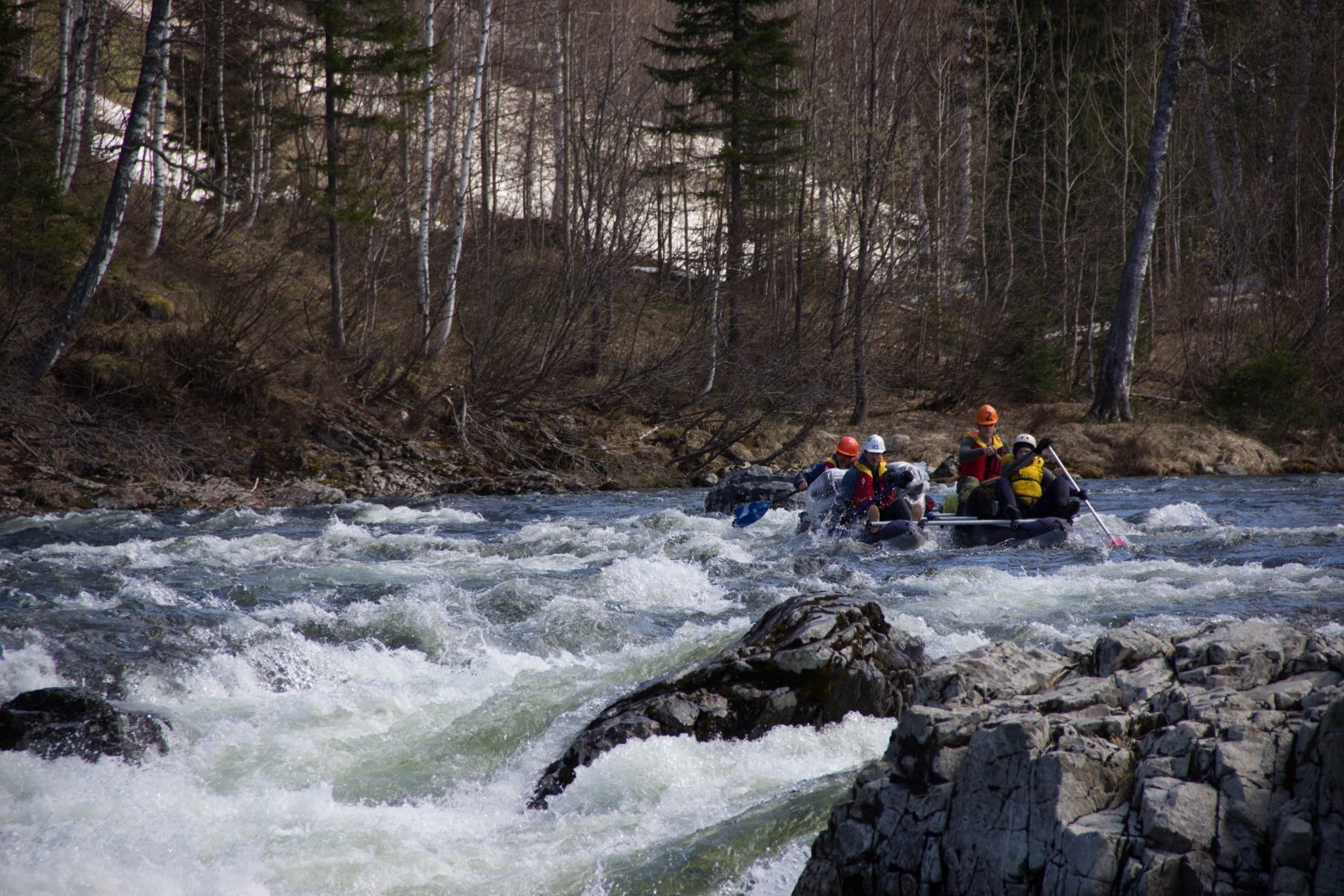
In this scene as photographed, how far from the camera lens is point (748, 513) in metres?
12.3

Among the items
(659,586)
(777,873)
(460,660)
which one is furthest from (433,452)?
(777,873)

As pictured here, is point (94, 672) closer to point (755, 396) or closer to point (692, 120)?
point (755, 396)

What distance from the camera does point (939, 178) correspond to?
22359 mm

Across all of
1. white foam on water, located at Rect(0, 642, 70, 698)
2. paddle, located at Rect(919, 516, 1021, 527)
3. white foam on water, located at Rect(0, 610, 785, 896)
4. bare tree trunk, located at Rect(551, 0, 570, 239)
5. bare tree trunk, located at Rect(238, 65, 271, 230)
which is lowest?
white foam on water, located at Rect(0, 610, 785, 896)

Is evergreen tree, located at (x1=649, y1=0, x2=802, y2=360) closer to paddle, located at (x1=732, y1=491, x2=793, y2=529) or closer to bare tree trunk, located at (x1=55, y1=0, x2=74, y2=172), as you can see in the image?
paddle, located at (x1=732, y1=491, x2=793, y2=529)

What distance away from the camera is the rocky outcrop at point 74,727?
193 inches

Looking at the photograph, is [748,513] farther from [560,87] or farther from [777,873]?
[560,87]

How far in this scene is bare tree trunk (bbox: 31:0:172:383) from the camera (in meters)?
Answer: 12.0

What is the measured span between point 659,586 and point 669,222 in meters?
14.9

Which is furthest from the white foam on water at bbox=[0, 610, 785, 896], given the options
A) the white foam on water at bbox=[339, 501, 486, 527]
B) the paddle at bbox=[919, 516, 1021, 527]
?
the white foam on water at bbox=[339, 501, 486, 527]

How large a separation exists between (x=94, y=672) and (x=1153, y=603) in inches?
283

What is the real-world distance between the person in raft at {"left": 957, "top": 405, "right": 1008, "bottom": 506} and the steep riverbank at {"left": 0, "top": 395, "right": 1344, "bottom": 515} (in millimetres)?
5779

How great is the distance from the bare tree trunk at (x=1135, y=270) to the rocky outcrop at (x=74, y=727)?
18.7 metres

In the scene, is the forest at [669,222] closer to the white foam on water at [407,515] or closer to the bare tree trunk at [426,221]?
the bare tree trunk at [426,221]
